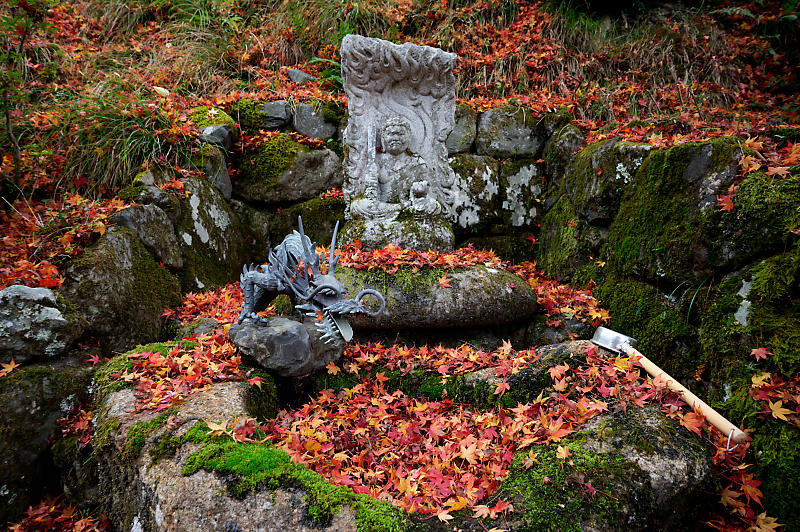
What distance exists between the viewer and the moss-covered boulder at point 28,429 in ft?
8.08

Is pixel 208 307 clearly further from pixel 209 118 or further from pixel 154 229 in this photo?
pixel 209 118

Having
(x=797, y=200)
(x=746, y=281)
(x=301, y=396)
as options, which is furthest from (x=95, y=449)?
(x=797, y=200)

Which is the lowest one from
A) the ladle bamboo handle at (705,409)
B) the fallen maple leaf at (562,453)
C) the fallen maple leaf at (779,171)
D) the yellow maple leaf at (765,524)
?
the yellow maple leaf at (765,524)

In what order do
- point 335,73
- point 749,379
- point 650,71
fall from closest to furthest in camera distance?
point 749,379, point 650,71, point 335,73

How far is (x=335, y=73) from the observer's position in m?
7.14

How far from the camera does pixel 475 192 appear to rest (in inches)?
234

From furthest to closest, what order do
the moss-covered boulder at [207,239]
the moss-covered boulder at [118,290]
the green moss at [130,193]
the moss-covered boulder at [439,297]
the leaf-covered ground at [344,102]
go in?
the moss-covered boulder at [207,239]
the green moss at [130,193]
the moss-covered boulder at [439,297]
the moss-covered boulder at [118,290]
the leaf-covered ground at [344,102]

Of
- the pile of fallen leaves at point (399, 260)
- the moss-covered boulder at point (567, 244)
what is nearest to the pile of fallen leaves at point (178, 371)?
the pile of fallen leaves at point (399, 260)

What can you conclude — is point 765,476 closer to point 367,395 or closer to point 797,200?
point 797,200

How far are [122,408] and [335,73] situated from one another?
6.45m

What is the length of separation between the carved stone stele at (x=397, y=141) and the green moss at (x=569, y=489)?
9.88ft

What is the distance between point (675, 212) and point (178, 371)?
4.09 m

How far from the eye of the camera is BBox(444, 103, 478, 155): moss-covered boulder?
20.3ft

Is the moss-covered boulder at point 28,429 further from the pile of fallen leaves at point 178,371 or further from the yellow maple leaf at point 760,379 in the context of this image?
the yellow maple leaf at point 760,379
